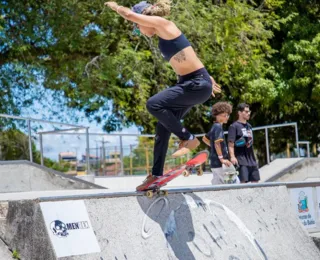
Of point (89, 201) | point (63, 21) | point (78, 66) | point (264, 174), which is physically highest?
point (63, 21)

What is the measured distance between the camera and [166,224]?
5680mm

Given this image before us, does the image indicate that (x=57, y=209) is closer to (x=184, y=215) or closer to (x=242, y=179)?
(x=184, y=215)

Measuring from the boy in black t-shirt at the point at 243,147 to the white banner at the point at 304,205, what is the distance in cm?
100

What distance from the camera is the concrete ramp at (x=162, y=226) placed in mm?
4539

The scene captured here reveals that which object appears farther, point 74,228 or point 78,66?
point 78,66

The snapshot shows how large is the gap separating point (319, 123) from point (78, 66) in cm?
1359

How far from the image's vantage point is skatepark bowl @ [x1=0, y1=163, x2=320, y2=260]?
179 inches

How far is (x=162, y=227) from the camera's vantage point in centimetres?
561

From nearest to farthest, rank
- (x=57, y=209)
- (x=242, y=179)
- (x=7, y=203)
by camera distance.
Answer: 1. (x=57, y=209)
2. (x=7, y=203)
3. (x=242, y=179)

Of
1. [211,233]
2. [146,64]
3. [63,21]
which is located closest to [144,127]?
[146,64]

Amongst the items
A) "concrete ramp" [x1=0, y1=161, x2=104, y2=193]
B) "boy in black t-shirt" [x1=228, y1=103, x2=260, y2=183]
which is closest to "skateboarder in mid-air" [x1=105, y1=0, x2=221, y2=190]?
"boy in black t-shirt" [x1=228, y1=103, x2=260, y2=183]

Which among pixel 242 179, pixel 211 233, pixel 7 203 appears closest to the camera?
pixel 7 203

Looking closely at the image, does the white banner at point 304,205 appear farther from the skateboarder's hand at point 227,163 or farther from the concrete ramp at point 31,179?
the concrete ramp at point 31,179

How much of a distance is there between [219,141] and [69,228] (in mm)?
4029
